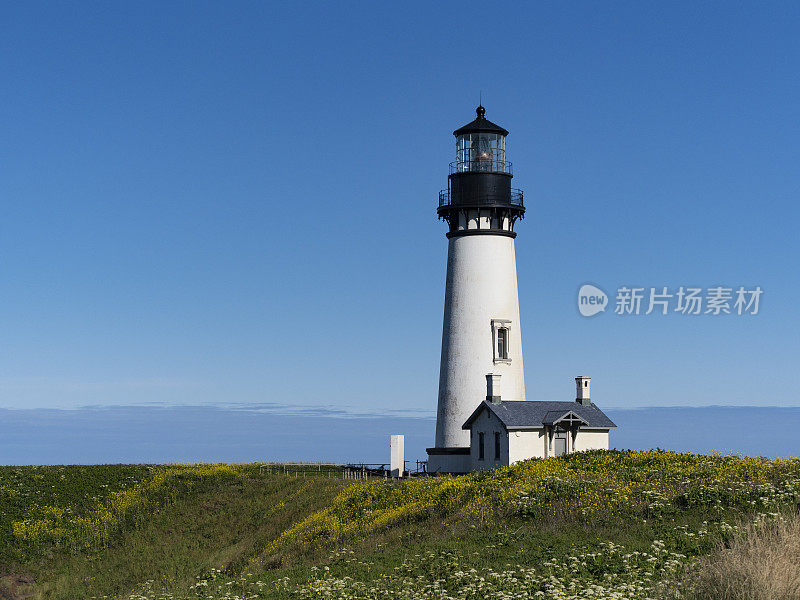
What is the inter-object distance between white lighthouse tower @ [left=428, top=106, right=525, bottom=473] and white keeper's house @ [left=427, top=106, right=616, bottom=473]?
0.20 ft

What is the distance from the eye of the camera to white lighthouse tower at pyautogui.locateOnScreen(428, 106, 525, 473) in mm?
50562

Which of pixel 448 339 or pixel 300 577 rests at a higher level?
pixel 448 339

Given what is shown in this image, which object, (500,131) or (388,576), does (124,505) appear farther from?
(500,131)

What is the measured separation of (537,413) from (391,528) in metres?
18.0

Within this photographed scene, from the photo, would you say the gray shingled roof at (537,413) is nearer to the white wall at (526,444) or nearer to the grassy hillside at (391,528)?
the white wall at (526,444)

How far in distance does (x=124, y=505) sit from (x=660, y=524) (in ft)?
99.6

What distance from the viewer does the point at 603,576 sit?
2017 centimetres

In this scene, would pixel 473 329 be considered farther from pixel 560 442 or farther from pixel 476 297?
pixel 560 442

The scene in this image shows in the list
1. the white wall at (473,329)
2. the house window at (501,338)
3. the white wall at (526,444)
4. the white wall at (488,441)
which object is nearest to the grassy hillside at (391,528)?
the white wall at (526,444)

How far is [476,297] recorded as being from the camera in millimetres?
51250

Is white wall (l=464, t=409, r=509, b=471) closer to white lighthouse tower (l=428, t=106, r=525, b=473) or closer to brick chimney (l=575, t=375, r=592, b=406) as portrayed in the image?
white lighthouse tower (l=428, t=106, r=525, b=473)

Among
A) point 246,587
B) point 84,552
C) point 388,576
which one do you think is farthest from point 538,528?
point 84,552

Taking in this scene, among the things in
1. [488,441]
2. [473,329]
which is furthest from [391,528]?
[473,329]

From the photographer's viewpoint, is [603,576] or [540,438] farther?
[540,438]
